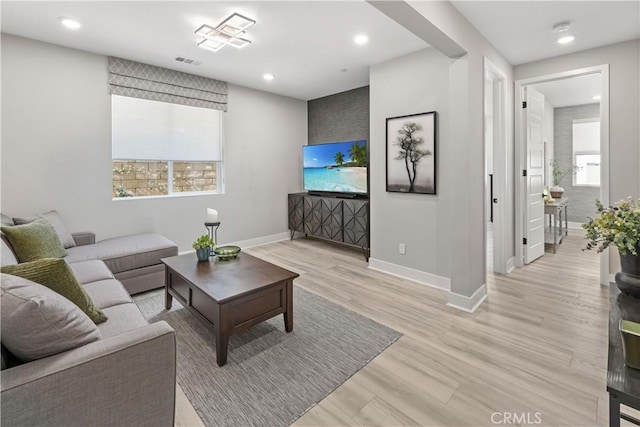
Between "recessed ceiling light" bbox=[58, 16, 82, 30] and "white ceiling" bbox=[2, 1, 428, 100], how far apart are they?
56 millimetres

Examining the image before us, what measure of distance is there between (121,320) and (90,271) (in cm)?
109

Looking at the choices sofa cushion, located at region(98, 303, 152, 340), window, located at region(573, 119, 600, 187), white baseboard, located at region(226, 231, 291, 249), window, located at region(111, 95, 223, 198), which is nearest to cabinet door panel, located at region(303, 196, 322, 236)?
white baseboard, located at region(226, 231, 291, 249)

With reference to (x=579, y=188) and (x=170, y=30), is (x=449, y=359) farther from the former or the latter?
(x=579, y=188)

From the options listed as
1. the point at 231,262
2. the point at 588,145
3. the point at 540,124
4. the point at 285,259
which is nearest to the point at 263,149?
the point at 285,259

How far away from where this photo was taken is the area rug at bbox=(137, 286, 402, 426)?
66.2 inches

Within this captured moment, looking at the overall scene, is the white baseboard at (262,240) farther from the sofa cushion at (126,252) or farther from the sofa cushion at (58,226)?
the sofa cushion at (58,226)

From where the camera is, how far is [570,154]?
22.0 ft

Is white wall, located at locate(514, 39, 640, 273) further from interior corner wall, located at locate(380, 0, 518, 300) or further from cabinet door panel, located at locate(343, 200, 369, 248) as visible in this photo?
cabinet door panel, located at locate(343, 200, 369, 248)

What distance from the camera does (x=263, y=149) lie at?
536 centimetres

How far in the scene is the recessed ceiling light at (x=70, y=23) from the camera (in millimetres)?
2824

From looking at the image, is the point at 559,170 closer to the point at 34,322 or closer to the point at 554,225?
the point at 554,225

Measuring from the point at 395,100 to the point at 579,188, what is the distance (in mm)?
5591

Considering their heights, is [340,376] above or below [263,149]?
below

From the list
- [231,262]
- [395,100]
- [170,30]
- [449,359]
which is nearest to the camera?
[449,359]
